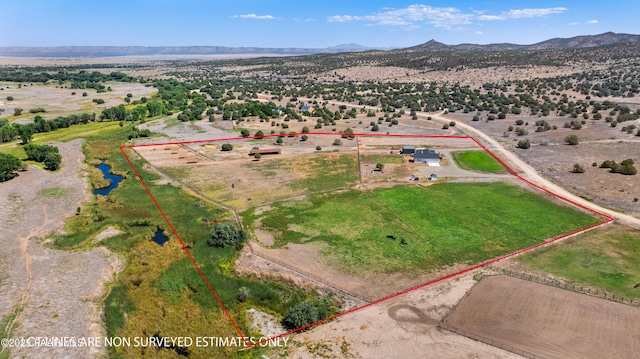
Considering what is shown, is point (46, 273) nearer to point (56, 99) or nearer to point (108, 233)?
point (108, 233)

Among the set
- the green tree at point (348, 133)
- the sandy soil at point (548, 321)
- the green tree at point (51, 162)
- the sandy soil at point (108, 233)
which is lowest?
the sandy soil at point (108, 233)

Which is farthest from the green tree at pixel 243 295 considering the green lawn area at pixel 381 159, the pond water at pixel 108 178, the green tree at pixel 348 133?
the green tree at pixel 348 133

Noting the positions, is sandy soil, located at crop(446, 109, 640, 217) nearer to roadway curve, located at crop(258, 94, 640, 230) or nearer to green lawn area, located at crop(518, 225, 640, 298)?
roadway curve, located at crop(258, 94, 640, 230)

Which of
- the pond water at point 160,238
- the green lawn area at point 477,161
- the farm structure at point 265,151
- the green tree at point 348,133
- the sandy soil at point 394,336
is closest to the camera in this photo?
the sandy soil at point 394,336

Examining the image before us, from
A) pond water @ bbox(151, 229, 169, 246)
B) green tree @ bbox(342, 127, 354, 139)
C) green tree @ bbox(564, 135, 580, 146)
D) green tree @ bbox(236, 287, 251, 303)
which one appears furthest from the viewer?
green tree @ bbox(342, 127, 354, 139)


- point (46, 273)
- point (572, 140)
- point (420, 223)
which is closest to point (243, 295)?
point (46, 273)

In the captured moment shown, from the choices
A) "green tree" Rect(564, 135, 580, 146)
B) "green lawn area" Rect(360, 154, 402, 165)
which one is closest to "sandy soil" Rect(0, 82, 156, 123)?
"green lawn area" Rect(360, 154, 402, 165)

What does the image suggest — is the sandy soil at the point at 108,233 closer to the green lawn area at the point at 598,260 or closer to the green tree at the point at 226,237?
the green tree at the point at 226,237
